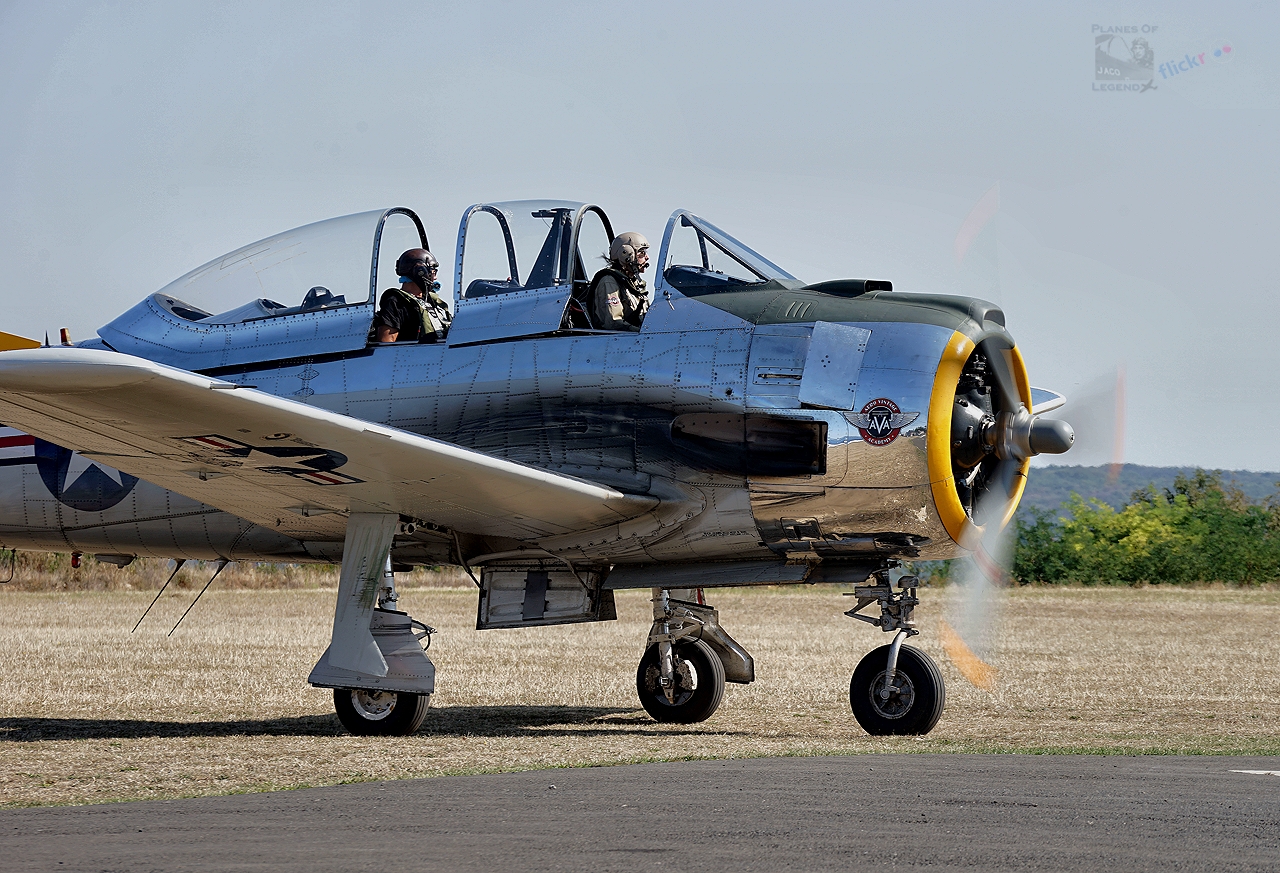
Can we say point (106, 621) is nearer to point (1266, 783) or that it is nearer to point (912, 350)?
point (912, 350)

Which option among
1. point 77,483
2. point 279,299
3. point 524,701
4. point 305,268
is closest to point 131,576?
point 77,483

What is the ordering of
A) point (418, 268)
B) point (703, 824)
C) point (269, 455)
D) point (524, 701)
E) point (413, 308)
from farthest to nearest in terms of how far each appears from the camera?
Answer: point (524, 701), point (418, 268), point (413, 308), point (269, 455), point (703, 824)

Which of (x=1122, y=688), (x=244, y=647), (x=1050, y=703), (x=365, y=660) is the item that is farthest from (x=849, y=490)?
(x=244, y=647)

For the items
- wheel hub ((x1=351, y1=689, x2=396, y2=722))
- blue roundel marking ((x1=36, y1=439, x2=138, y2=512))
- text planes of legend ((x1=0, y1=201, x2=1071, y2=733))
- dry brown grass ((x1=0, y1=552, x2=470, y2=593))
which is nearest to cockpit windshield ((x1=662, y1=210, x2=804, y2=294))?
text planes of legend ((x1=0, y1=201, x2=1071, y2=733))

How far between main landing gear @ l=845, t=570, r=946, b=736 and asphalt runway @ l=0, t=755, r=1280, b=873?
6.60 ft

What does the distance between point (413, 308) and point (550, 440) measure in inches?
66.0

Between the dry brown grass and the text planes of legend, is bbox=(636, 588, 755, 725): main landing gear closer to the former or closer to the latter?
the text planes of legend

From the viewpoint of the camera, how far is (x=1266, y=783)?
7219 mm

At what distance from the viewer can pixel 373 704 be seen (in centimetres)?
1020

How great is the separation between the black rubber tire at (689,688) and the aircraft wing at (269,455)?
183 cm

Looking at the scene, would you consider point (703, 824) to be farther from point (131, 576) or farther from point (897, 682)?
point (131, 576)

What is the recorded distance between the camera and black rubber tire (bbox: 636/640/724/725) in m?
11.4

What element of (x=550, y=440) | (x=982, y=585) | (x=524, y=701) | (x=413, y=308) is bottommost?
(x=524, y=701)

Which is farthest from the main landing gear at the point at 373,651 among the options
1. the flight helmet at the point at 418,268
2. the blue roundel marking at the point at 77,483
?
the blue roundel marking at the point at 77,483
